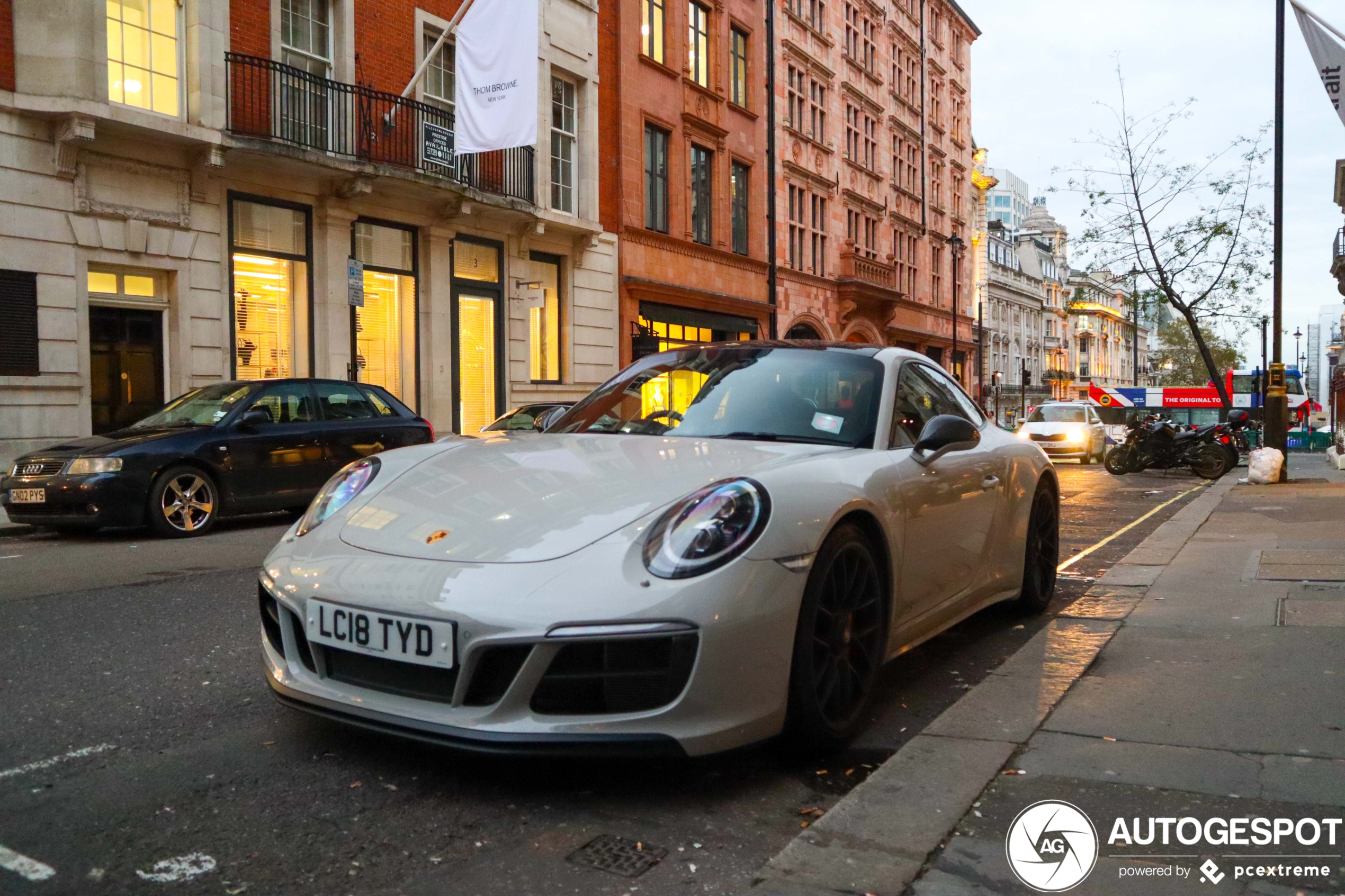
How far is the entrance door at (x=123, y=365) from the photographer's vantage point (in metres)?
14.5

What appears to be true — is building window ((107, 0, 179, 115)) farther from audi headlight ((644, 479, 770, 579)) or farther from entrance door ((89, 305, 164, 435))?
audi headlight ((644, 479, 770, 579))

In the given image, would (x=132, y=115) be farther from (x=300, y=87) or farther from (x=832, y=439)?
(x=832, y=439)

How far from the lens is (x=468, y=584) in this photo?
2881 millimetres

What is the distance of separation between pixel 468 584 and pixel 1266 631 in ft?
12.3

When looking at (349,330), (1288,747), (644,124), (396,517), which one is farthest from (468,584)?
(644,124)

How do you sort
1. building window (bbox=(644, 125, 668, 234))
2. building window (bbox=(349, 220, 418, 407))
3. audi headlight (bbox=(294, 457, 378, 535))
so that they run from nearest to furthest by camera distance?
audi headlight (bbox=(294, 457, 378, 535)) < building window (bbox=(349, 220, 418, 407)) < building window (bbox=(644, 125, 668, 234))

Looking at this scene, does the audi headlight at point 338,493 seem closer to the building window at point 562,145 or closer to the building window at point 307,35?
the building window at point 307,35

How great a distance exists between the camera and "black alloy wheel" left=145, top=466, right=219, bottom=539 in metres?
9.46

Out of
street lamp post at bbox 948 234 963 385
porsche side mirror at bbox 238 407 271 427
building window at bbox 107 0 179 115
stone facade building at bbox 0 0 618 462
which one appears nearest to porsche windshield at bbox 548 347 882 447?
porsche side mirror at bbox 238 407 271 427

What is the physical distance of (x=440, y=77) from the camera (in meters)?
19.7

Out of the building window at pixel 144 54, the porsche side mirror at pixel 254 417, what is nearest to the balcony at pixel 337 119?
the building window at pixel 144 54

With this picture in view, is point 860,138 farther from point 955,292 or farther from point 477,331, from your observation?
point 477,331

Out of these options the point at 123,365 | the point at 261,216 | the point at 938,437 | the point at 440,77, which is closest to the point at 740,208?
the point at 440,77

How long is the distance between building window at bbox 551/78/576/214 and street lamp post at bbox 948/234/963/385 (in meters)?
22.3
